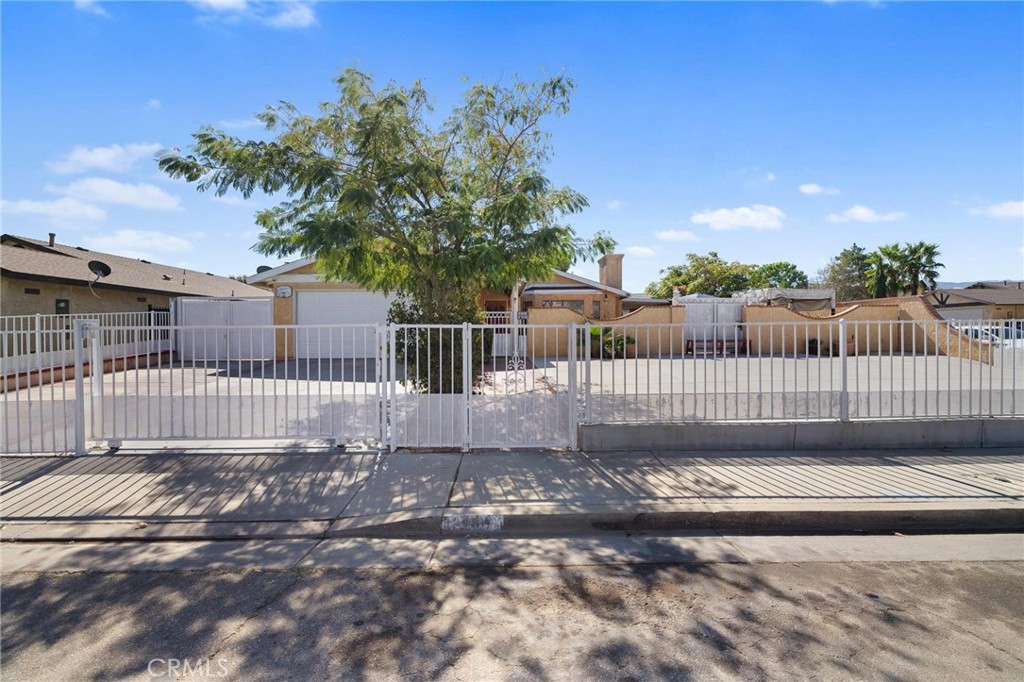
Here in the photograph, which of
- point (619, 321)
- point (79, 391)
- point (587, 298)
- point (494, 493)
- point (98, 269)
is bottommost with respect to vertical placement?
point (494, 493)

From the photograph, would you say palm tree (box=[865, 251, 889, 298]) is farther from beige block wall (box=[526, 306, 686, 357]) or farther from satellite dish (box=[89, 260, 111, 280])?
satellite dish (box=[89, 260, 111, 280])

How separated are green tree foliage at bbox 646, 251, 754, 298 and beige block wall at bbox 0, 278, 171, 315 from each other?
3663 cm

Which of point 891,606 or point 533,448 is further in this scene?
point 533,448

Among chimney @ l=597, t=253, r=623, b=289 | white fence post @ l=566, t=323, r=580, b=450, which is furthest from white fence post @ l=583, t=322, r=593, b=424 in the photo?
chimney @ l=597, t=253, r=623, b=289

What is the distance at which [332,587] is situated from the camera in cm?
343

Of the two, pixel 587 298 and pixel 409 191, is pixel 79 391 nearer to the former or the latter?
pixel 409 191

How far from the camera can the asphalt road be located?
2629 millimetres

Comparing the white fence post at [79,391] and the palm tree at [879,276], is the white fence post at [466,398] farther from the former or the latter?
the palm tree at [879,276]

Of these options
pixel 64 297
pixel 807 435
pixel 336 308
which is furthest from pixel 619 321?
pixel 64 297

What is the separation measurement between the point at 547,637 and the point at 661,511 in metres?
1.99

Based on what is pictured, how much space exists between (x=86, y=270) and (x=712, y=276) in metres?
40.6

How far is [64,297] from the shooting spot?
14633mm

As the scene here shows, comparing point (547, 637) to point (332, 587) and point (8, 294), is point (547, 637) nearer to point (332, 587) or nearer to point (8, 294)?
point (332, 587)

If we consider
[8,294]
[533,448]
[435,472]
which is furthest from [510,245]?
[8,294]
